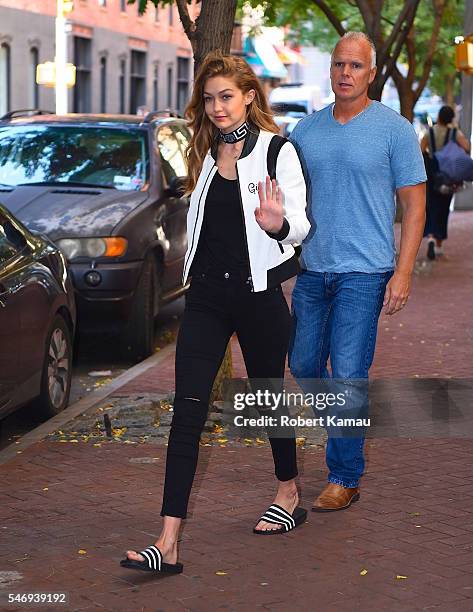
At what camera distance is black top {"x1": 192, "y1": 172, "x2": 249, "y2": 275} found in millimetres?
5281

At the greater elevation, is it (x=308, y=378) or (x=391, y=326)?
(x=308, y=378)

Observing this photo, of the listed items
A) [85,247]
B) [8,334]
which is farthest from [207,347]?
[85,247]

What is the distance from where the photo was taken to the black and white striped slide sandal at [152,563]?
197 inches

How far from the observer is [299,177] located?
5.38 m

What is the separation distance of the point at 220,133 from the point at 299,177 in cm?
35

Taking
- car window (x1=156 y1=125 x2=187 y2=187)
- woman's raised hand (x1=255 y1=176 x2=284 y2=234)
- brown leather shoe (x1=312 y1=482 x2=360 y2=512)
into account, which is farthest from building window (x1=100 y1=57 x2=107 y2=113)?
woman's raised hand (x1=255 y1=176 x2=284 y2=234)

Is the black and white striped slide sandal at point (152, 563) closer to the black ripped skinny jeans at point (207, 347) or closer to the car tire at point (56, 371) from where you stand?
the black ripped skinny jeans at point (207, 347)

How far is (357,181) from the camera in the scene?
19.0 ft

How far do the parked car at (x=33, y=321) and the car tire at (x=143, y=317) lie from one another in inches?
68.0

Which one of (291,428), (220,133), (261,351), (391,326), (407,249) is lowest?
(391,326)

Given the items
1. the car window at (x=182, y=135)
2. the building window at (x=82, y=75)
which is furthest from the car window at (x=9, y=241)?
the building window at (x=82, y=75)

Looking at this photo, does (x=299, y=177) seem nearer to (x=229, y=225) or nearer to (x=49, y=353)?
(x=229, y=225)

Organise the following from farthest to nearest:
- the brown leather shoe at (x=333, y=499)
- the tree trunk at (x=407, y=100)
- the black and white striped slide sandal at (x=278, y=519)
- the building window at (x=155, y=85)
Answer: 1. the building window at (x=155, y=85)
2. the tree trunk at (x=407, y=100)
3. the brown leather shoe at (x=333, y=499)
4. the black and white striped slide sandal at (x=278, y=519)

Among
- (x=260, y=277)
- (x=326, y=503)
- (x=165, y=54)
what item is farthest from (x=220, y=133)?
(x=165, y=54)
